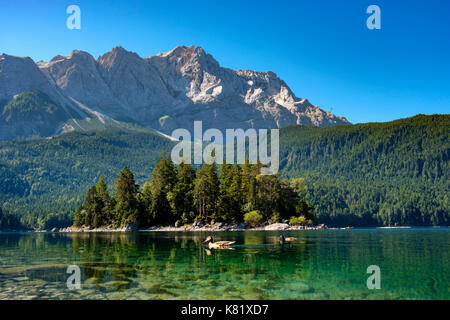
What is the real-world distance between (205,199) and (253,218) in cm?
1520

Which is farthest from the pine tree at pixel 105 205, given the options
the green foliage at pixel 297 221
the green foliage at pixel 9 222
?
the green foliage at pixel 9 222

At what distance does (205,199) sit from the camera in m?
108

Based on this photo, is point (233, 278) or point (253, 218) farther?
point (253, 218)

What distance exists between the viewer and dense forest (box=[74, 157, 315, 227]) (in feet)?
355
